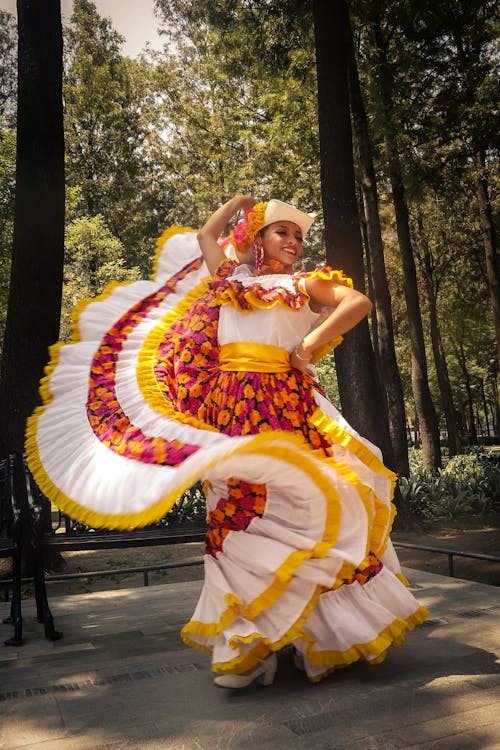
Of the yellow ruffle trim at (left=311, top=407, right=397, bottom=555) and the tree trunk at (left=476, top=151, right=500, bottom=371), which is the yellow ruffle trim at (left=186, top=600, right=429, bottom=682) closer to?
the yellow ruffle trim at (left=311, top=407, right=397, bottom=555)

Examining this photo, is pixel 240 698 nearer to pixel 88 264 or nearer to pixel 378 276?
pixel 378 276

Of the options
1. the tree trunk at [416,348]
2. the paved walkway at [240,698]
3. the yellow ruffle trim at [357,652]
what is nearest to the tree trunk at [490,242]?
the tree trunk at [416,348]

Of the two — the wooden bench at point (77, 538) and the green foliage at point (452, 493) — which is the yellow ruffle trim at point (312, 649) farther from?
the green foliage at point (452, 493)

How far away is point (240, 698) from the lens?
118 inches

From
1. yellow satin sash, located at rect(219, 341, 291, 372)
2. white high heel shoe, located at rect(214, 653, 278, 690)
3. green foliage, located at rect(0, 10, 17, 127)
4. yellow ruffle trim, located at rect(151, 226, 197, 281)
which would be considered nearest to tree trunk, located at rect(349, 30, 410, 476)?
yellow ruffle trim, located at rect(151, 226, 197, 281)

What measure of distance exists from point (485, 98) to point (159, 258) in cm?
1016

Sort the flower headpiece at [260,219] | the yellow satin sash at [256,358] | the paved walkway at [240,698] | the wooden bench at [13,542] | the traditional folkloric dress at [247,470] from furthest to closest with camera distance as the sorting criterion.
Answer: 1. the wooden bench at [13,542]
2. the flower headpiece at [260,219]
3. the yellow satin sash at [256,358]
4. the traditional folkloric dress at [247,470]
5. the paved walkway at [240,698]

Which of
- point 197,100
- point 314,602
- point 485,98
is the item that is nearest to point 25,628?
point 314,602

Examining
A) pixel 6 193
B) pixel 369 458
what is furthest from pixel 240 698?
pixel 6 193

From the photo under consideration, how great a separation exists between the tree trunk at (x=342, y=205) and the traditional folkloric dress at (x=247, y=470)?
5.24 metres

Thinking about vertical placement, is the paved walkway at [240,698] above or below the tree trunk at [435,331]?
below

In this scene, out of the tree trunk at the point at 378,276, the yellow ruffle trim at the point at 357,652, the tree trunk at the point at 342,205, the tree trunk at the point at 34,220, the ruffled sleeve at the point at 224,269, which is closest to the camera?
the yellow ruffle trim at the point at 357,652

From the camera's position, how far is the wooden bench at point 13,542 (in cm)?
416

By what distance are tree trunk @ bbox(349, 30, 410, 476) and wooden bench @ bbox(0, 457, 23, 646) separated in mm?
9263
